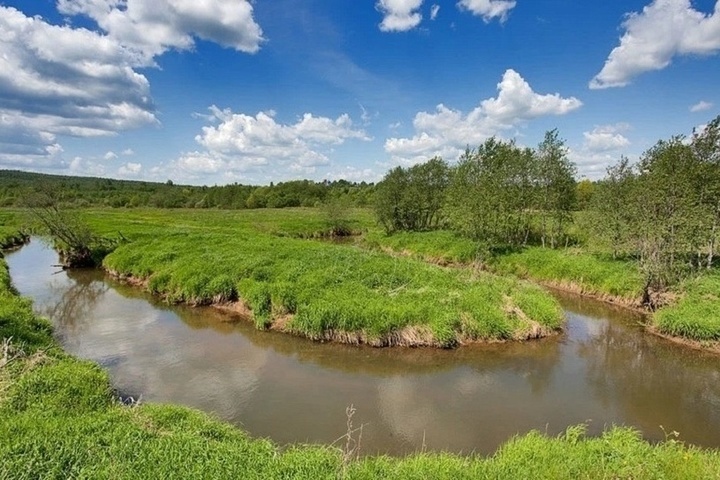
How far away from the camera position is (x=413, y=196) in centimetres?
4994

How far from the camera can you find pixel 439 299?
1967 cm

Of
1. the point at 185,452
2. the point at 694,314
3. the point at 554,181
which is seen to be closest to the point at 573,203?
the point at 554,181

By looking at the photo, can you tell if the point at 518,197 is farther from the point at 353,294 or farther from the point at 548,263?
the point at 353,294

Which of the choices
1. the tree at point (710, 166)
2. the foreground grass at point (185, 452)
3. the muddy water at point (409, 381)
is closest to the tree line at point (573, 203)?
the tree at point (710, 166)

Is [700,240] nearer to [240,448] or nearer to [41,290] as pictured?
[240,448]

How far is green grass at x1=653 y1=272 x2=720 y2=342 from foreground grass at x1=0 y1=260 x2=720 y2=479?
10437 millimetres

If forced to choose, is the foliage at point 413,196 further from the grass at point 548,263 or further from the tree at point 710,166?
the tree at point 710,166

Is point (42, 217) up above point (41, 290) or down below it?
above

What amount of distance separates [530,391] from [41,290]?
93.8 feet

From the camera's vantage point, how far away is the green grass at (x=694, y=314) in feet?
59.3

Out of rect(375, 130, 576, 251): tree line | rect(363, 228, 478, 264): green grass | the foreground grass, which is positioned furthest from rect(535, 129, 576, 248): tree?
the foreground grass

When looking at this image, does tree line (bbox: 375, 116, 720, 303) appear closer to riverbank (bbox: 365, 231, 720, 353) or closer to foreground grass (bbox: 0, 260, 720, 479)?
riverbank (bbox: 365, 231, 720, 353)

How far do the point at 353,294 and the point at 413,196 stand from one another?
31.1 m

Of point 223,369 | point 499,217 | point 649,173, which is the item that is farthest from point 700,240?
point 223,369
